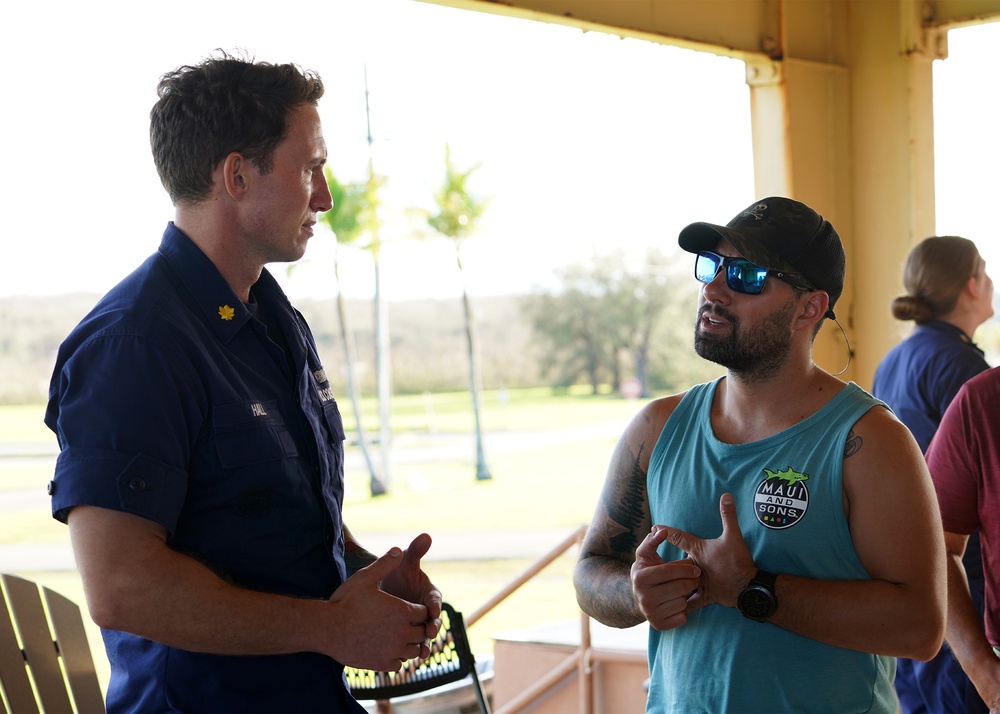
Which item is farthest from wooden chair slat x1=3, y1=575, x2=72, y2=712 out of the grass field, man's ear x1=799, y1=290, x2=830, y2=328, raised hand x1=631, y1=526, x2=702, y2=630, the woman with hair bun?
the grass field

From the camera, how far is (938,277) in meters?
3.59

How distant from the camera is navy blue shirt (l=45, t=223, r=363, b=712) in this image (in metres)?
1.48

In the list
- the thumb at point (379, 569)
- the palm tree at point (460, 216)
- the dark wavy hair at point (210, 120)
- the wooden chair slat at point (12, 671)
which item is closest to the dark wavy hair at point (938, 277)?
the thumb at point (379, 569)

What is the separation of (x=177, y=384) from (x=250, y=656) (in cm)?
50

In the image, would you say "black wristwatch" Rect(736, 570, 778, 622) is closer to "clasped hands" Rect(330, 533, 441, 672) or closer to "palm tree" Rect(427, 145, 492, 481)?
"clasped hands" Rect(330, 533, 441, 672)

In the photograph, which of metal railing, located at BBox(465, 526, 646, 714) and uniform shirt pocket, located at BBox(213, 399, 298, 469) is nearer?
uniform shirt pocket, located at BBox(213, 399, 298, 469)

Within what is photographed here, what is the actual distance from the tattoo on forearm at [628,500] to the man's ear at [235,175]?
985 millimetres

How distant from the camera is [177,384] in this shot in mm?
1559

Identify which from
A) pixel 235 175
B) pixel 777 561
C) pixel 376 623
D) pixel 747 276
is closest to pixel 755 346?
pixel 747 276

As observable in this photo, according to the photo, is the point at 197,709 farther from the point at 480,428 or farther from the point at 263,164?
the point at 480,428

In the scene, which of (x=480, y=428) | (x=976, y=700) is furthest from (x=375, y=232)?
(x=976, y=700)

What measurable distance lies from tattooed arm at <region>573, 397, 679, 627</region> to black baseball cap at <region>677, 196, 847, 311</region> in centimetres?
39

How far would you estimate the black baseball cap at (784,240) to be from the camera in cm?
195

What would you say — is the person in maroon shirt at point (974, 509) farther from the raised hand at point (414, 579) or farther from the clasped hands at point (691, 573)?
the raised hand at point (414, 579)
